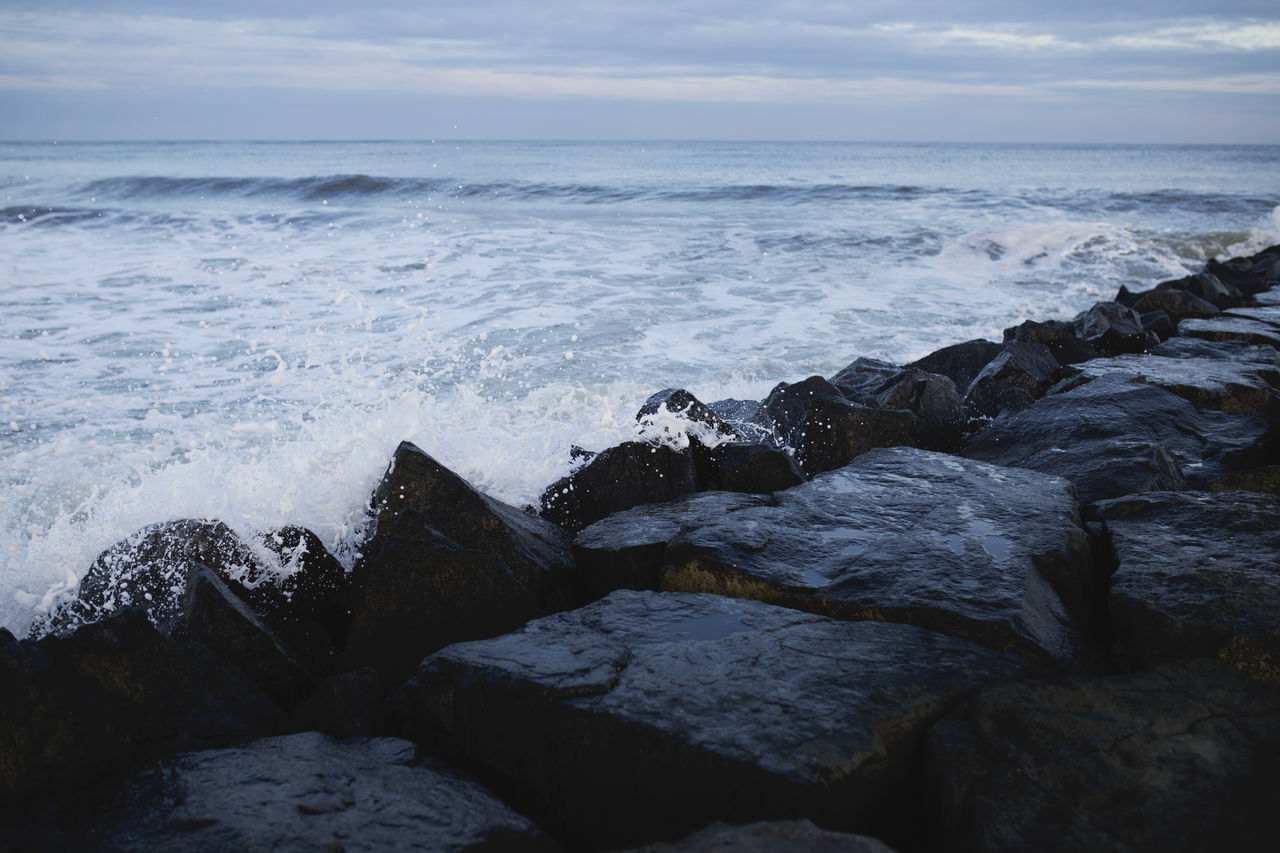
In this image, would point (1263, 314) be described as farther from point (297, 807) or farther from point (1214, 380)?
point (297, 807)

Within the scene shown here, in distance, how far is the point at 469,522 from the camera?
9.18 feet

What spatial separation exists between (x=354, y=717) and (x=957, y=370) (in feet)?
14.6

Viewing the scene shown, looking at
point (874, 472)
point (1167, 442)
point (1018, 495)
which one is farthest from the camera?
point (1167, 442)

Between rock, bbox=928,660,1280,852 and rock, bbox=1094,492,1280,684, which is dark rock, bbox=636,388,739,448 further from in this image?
rock, bbox=928,660,1280,852

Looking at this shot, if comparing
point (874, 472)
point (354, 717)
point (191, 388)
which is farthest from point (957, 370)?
point (191, 388)

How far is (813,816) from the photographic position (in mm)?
1570

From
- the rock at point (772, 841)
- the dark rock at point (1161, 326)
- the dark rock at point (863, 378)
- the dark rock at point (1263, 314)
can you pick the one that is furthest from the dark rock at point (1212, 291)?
the rock at point (772, 841)

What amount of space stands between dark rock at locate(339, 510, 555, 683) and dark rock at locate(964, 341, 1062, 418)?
3.00m

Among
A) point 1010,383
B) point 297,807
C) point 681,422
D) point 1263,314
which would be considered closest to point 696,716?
point 297,807

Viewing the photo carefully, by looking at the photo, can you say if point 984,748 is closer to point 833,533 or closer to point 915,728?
point 915,728

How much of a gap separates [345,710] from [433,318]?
6.35 metres

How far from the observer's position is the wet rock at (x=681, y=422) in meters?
3.57

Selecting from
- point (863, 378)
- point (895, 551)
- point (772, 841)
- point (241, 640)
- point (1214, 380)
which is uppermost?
point (1214, 380)

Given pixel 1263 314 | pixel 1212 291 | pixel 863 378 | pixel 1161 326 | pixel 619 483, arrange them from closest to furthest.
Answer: pixel 619 483 < pixel 863 378 < pixel 1263 314 < pixel 1161 326 < pixel 1212 291
